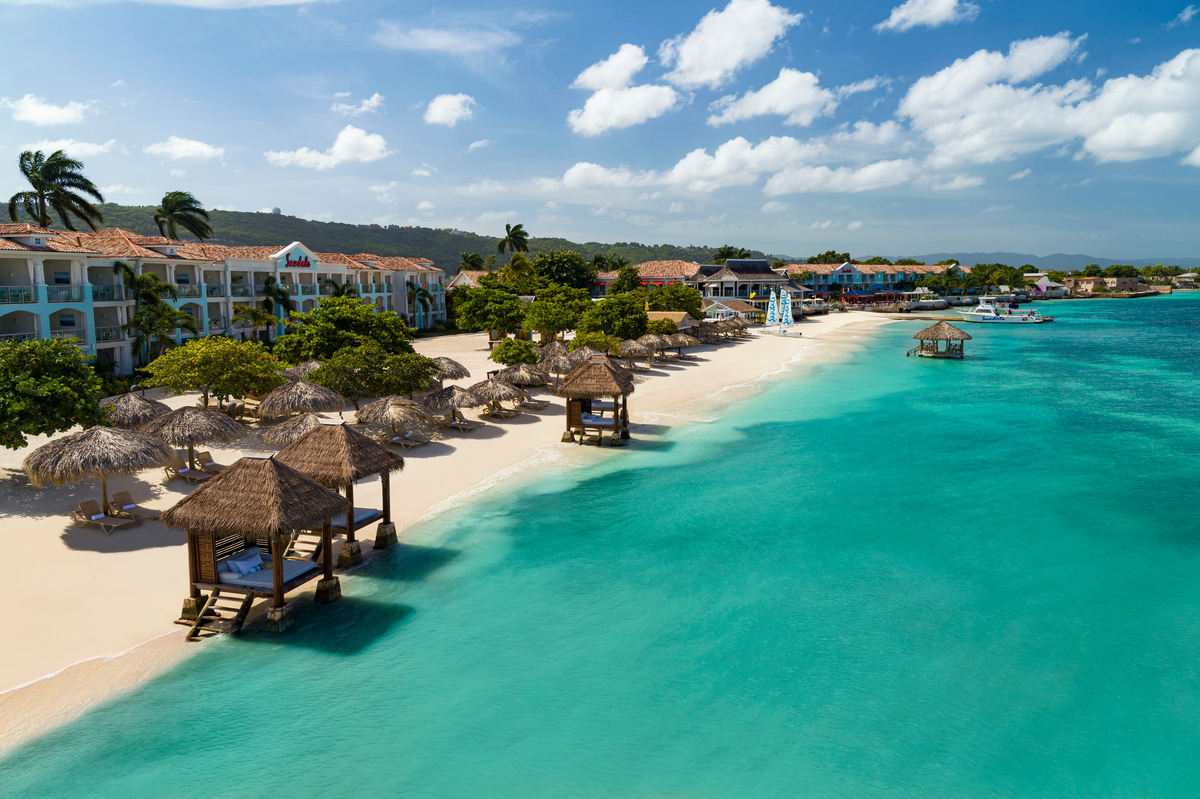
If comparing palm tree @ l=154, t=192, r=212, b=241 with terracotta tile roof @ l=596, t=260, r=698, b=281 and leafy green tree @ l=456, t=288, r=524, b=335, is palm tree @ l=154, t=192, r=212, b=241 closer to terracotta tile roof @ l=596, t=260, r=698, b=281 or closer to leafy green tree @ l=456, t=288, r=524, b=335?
leafy green tree @ l=456, t=288, r=524, b=335

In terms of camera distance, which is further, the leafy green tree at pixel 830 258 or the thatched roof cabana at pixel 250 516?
the leafy green tree at pixel 830 258

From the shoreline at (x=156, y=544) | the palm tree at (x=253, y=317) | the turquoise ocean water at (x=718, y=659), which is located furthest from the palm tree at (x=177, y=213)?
the turquoise ocean water at (x=718, y=659)

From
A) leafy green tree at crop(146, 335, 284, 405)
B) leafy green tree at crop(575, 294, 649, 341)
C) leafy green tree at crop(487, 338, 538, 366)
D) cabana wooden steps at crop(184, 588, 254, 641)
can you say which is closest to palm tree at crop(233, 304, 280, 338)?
leafy green tree at crop(487, 338, 538, 366)

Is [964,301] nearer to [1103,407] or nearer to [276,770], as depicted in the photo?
[1103,407]

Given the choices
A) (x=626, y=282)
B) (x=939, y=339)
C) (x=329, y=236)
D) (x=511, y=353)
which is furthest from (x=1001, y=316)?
(x=329, y=236)

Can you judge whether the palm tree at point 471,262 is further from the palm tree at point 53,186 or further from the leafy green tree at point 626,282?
the palm tree at point 53,186

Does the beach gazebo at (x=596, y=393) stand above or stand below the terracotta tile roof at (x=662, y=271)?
below
